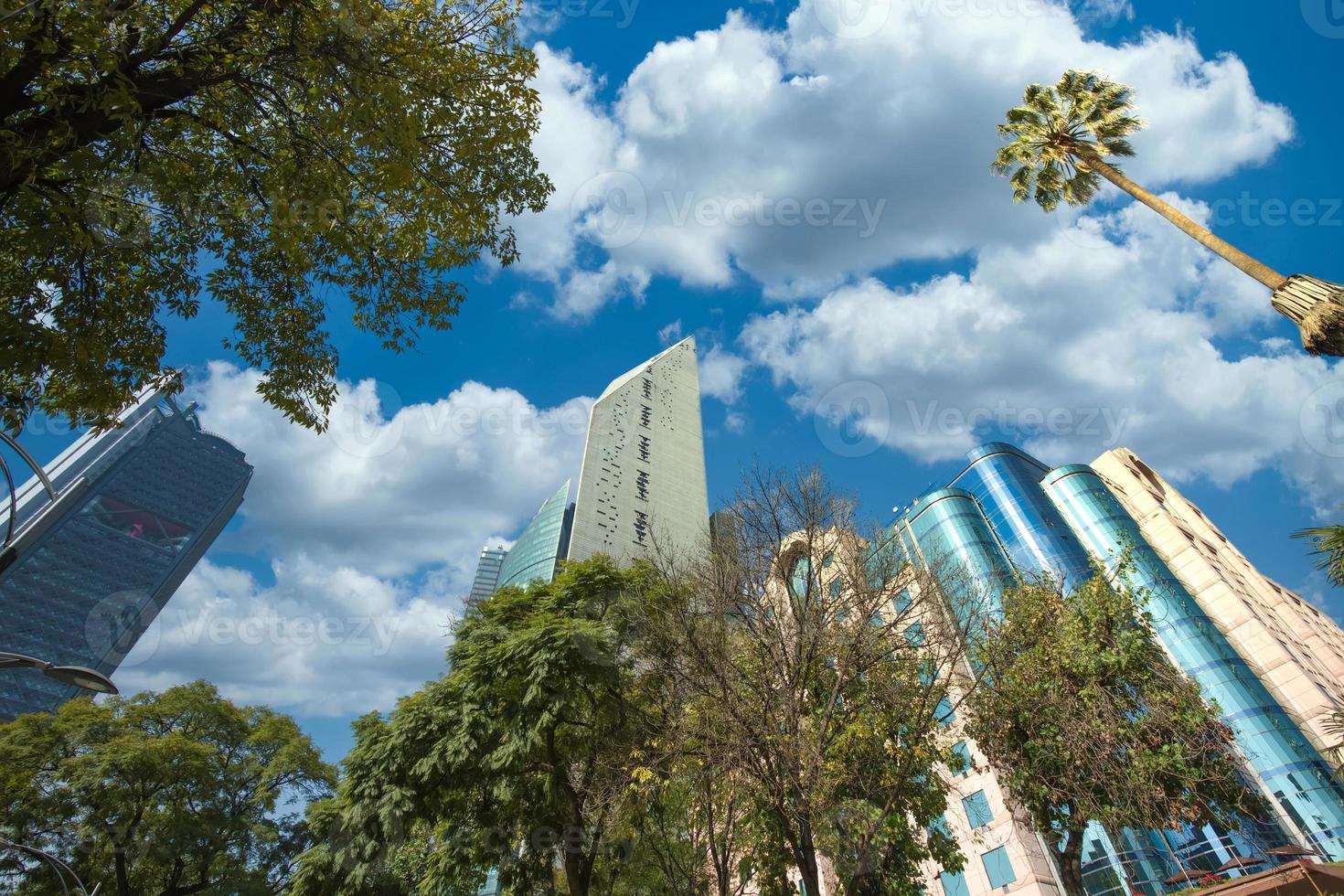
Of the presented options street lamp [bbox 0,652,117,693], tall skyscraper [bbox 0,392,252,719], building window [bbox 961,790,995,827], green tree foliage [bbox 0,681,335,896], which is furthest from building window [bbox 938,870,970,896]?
tall skyscraper [bbox 0,392,252,719]

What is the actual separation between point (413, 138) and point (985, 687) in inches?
582

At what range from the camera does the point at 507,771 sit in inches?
579

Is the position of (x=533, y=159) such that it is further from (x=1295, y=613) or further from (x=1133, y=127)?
(x=1295, y=613)

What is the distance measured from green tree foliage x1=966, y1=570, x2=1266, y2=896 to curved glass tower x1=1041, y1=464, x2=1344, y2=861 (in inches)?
910

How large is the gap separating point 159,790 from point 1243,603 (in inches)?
2934

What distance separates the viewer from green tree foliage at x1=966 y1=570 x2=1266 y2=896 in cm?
1210

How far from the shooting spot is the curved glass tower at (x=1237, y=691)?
39656 millimetres

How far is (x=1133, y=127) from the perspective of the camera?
14.4 m

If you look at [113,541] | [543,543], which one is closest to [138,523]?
[113,541]

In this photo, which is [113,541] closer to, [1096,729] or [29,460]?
[29,460]

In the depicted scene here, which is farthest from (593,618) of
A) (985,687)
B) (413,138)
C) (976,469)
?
(976,469)

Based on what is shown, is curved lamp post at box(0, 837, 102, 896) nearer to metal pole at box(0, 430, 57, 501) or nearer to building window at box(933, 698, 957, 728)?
metal pole at box(0, 430, 57, 501)

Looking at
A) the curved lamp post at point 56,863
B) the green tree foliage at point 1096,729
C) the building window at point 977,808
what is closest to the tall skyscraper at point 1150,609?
the building window at point 977,808

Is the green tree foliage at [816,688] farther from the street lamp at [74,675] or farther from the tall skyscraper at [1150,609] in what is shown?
the street lamp at [74,675]
